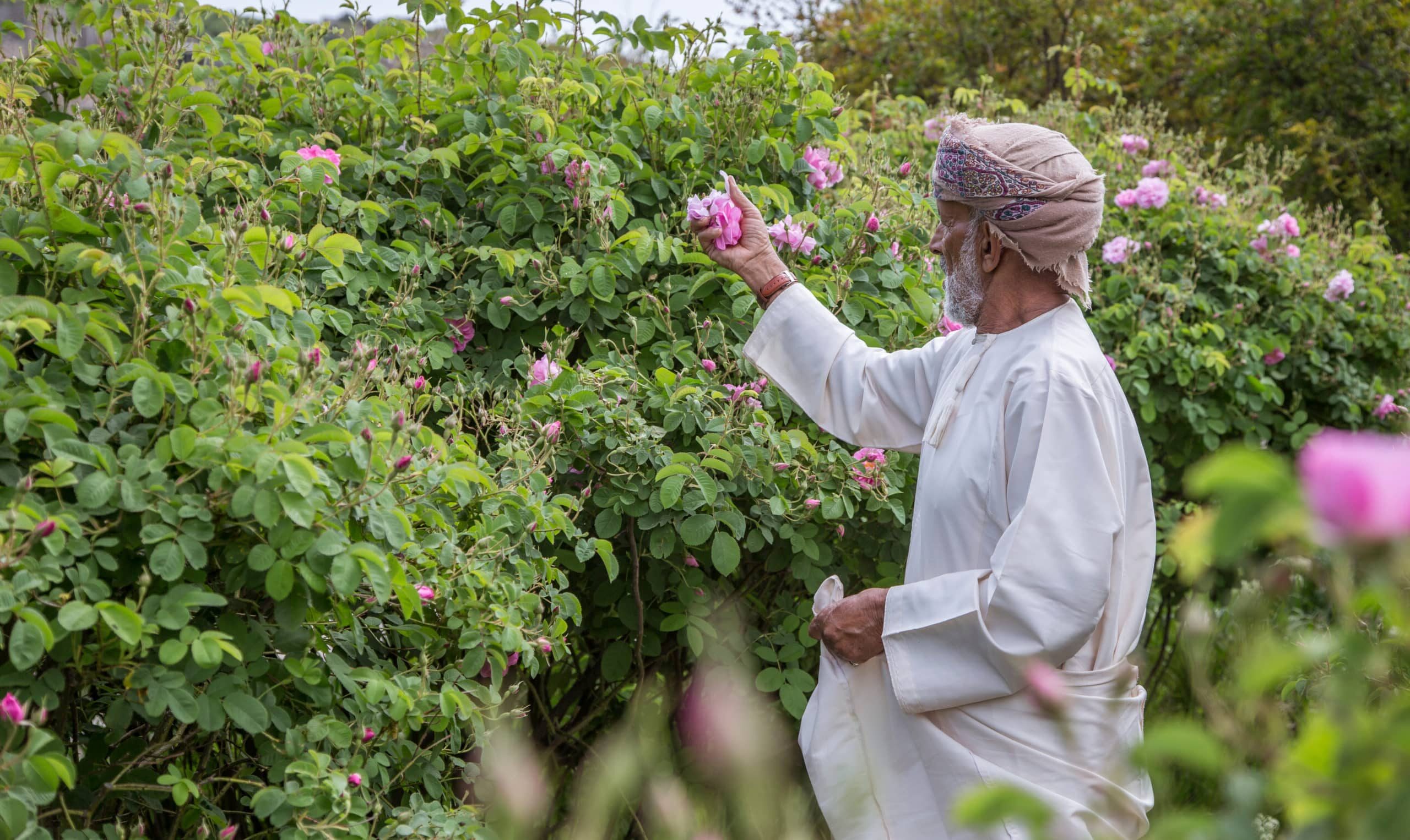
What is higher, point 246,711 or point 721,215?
point 721,215

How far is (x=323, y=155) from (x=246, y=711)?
1492mm

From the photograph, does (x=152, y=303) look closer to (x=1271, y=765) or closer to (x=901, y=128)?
(x=1271, y=765)

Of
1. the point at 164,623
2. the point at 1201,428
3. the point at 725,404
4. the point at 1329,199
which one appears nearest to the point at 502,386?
the point at 725,404

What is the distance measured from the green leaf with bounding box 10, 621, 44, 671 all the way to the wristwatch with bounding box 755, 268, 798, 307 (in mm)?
1566

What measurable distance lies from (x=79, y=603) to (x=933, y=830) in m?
1.39

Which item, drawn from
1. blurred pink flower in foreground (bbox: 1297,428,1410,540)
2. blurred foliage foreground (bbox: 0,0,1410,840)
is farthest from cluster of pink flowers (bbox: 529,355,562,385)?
blurred pink flower in foreground (bbox: 1297,428,1410,540)

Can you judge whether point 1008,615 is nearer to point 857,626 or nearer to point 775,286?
point 857,626

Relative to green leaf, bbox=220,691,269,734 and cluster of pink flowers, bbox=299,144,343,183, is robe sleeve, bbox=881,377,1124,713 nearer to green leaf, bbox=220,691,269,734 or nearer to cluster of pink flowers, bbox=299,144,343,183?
green leaf, bbox=220,691,269,734

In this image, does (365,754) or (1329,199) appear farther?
(1329,199)

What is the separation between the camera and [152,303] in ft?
5.97

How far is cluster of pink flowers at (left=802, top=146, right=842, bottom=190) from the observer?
333 cm

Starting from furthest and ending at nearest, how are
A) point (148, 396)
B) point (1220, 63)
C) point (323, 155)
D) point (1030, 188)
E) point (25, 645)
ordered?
point (1220, 63) < point (323, 155) < point (1030, 188) < point (148, 396) < point (25, 645)

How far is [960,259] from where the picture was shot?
224 cm

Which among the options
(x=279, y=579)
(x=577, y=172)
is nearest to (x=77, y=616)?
(x=279, y=579)
